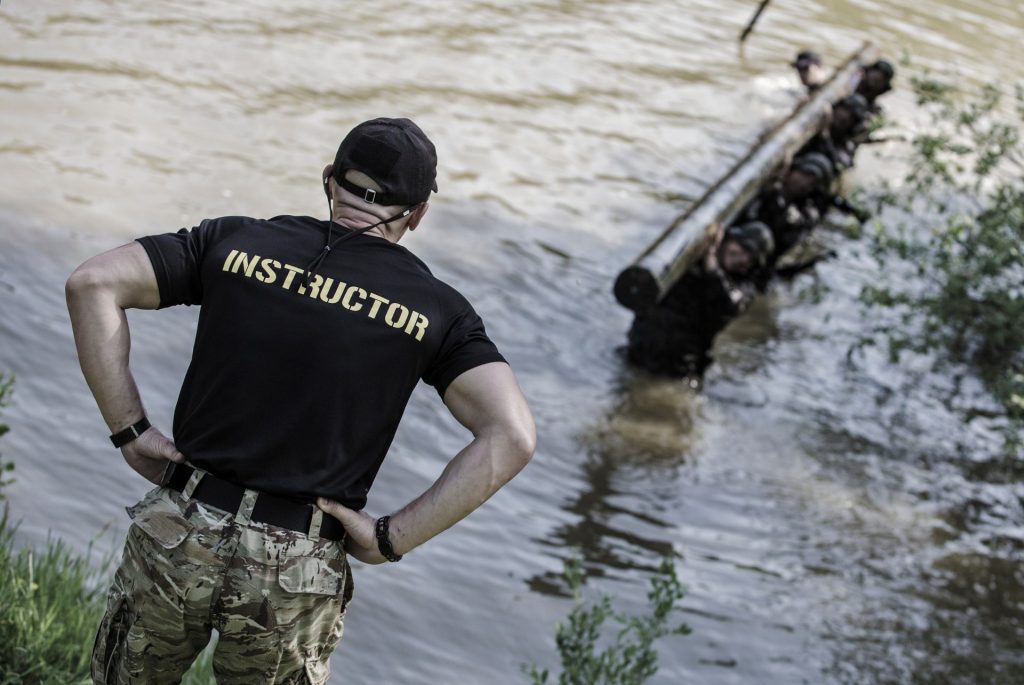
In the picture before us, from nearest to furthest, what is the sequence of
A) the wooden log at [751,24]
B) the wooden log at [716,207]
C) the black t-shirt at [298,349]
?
1. the black t-shirt at [298,349]
2. the wooden log at [716,207]
3. the wooden log at [751,24]

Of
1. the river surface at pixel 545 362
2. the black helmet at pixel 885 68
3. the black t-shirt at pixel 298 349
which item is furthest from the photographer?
the black helmet at pixel 885 68

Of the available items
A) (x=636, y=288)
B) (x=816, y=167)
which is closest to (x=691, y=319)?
(x=636, y=288)

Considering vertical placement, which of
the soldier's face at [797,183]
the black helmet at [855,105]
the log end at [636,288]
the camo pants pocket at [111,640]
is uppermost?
the camo pants pocket at [111,640]

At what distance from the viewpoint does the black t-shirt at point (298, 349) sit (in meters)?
2.97

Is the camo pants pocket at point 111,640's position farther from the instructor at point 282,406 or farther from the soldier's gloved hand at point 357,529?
the soldier's gloved hand at point 357,529

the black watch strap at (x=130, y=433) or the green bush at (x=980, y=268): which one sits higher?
the black watch strap at (x=130, y=433)

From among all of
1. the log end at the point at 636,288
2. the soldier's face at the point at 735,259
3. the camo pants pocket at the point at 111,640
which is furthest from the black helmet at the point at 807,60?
the camo pants pocket at the point at 111,640

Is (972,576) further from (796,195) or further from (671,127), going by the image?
(671,127)

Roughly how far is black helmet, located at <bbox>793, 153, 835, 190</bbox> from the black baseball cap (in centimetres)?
899

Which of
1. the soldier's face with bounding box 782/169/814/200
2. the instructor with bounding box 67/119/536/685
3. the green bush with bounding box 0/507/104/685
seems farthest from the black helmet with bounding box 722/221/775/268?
the instructor with bounding box 67/119/536/685

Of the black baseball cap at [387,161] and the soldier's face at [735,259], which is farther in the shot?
the soldier's face at [735,259]

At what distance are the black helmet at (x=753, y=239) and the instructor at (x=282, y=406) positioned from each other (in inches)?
256

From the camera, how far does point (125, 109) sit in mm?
10438

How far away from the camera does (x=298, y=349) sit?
9.71 ft
